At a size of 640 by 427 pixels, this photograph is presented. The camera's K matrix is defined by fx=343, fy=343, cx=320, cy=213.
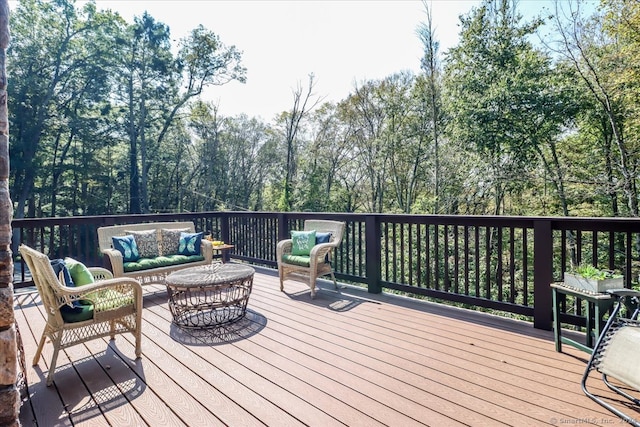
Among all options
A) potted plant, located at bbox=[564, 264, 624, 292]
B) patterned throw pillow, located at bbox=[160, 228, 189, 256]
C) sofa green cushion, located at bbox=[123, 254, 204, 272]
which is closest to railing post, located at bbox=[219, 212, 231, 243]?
patterned throw pillow, located at bbox=[160, 228, 189, 256]

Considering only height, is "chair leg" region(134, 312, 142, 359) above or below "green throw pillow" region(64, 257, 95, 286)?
below

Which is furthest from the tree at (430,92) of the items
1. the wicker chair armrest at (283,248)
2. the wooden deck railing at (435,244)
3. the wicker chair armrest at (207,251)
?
the wicker chair armrest at (207,251)

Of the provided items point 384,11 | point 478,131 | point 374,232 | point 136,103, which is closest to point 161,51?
point 136,103

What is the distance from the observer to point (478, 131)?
9.45 metres

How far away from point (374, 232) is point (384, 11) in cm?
576

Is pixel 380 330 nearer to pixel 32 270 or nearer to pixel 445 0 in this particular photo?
pixel 32 270

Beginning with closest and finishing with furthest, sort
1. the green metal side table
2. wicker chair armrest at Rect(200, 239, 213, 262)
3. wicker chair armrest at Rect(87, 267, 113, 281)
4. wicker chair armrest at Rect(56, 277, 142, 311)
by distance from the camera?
the green metal side table, wicker chair armrest at Rect(56, 277, 142, 311), wicker chair armrest at Rect(87, 267, 113, 281), wicker chair armrest at Rect(200, 239, 213, 262)

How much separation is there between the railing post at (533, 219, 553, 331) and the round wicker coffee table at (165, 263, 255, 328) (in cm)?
260

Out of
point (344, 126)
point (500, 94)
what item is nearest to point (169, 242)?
point (500, 94)

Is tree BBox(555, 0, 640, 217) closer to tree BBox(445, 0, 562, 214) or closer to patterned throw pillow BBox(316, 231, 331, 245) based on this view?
tree BBox(445, 0, 562, 214)

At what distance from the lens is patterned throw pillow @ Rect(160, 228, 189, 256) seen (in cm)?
458

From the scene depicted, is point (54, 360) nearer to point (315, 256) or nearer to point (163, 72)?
point (315, 256)

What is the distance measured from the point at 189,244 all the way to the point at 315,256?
181cm

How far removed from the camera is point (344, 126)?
53.0ft
